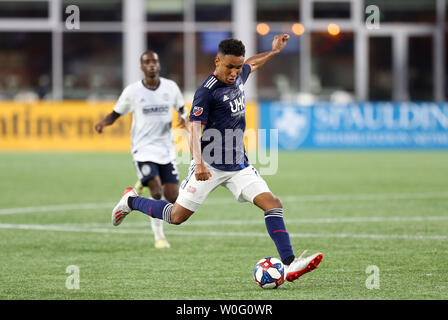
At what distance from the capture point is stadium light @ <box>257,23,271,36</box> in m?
33.4

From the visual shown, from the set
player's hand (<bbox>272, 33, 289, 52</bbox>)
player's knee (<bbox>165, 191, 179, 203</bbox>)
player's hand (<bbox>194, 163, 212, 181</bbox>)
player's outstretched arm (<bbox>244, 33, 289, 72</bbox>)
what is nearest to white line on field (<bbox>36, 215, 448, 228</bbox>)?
player's knee (<bbox>165, 191, 179, 203</bbox>)

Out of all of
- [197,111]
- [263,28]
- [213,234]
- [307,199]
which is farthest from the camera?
[263,28]

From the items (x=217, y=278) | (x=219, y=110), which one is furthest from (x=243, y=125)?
(x=217, y=278)

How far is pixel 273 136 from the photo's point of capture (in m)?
27.8

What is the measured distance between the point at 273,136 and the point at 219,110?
1924 cm

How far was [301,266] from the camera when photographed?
315 inches

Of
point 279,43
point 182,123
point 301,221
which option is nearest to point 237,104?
point 279,43

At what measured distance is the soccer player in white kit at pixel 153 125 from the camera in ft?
37.9

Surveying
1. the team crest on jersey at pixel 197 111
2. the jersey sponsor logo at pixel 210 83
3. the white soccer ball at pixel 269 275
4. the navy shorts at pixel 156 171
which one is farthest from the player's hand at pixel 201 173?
the navy shorts at pixel 156 171

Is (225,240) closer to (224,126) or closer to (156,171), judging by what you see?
(156,171)

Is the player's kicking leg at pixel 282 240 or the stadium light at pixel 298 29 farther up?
the stadium light at pixel 298 29

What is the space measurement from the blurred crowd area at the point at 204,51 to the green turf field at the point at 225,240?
44.0 feet

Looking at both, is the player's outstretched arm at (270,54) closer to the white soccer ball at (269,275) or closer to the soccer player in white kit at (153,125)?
the soccer player in white kit at (153,125)

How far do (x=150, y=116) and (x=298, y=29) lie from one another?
76.7 ft
